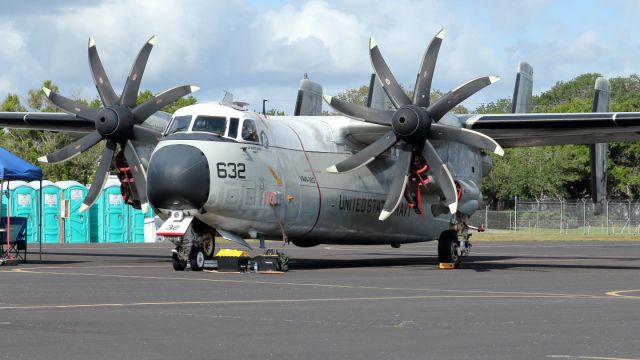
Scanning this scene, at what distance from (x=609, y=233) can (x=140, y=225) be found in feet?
97.0

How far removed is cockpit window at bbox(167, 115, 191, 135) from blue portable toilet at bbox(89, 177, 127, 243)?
2786 cm

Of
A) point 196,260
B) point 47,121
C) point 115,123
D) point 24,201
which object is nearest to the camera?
point 196,260

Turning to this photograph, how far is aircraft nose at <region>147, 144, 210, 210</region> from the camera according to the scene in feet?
78.7

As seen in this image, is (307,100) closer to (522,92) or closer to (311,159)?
(311,159)

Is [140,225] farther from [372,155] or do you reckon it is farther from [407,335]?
[407,335]

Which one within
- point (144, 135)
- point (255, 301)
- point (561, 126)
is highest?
point (561, 126)

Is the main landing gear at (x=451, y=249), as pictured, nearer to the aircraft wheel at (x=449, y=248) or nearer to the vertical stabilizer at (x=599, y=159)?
the aircraft wheel at (x=449, y=248)

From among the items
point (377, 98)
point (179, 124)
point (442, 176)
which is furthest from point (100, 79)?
point (442, 176)

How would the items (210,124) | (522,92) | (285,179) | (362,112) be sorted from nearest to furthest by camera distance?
(210,124) → (285,179) → (362,112) → (522,92)

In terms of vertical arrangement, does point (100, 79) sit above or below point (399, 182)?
above

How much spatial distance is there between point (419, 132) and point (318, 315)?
13495 millimetres

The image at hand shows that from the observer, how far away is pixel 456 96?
27.6m

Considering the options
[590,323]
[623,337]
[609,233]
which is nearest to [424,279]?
[590,323]

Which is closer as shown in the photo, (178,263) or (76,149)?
(178,263)
